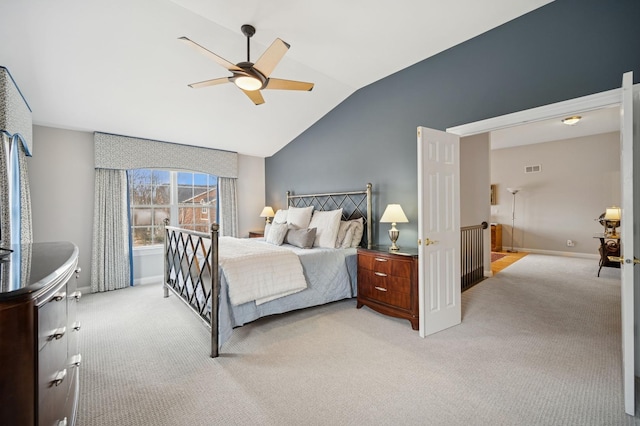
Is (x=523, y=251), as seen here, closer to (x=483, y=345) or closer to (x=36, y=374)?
(x=483, y=345)

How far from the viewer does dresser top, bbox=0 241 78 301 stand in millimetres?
889

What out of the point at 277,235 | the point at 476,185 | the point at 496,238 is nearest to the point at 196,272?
the point at 277,235

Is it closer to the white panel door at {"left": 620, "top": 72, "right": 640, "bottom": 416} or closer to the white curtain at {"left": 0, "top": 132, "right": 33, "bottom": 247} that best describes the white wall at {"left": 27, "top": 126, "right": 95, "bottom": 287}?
the white curtain at {"left": 0, "top": 132, "right": 33, "bottom": 247}

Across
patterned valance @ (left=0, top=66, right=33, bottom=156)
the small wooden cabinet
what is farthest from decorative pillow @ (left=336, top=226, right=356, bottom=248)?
the small wooden cabinet

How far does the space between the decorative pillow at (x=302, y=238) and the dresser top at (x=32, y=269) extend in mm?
2588

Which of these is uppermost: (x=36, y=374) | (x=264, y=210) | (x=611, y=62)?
(x=611, y=62)

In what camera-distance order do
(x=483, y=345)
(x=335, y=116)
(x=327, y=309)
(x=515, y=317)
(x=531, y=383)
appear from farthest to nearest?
(x=335, y=116), (x=327, y=309), (x=515, y=317), (x=483, y=345), (x=531, y=383)

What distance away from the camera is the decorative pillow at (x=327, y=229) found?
4020mm

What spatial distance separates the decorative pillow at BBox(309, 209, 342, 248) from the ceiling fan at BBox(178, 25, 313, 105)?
191cm

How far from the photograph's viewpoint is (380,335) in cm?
282

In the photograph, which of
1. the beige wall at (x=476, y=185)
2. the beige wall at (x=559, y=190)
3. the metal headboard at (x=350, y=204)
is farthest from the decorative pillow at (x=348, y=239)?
the beige wall at (x=559, y=190)

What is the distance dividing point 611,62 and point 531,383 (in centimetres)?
257

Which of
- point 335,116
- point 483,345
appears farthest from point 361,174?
point 483,345

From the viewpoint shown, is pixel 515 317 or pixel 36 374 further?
pixel 515 317
